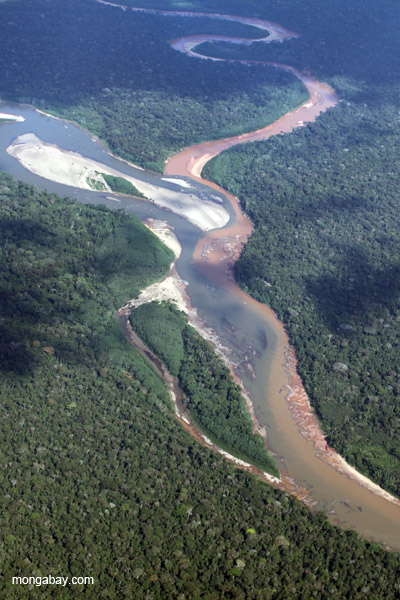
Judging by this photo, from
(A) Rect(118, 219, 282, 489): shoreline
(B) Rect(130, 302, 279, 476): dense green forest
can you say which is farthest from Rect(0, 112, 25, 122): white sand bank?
(B) Rect(130, 302, 279, 476): dense green forest

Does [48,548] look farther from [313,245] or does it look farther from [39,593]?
[313,245]

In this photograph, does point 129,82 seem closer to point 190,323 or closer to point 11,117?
point 11,117

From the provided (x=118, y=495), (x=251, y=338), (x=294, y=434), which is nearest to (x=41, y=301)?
(x=251, y=338)

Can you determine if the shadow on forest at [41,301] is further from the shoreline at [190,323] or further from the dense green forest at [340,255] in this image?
the dense green forest at [340,255]

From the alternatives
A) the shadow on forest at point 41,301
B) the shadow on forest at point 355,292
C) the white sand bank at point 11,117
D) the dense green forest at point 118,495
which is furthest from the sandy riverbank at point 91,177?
the dense green forest at point 118,495

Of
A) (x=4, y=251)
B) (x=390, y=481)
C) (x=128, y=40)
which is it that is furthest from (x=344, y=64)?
(x=390, y=481)

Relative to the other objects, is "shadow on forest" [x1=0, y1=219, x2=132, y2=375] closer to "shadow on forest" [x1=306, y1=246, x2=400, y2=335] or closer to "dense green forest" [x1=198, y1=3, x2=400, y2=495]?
"dense green forest" [x1=198, y1=3, x2=400, y2=495]
